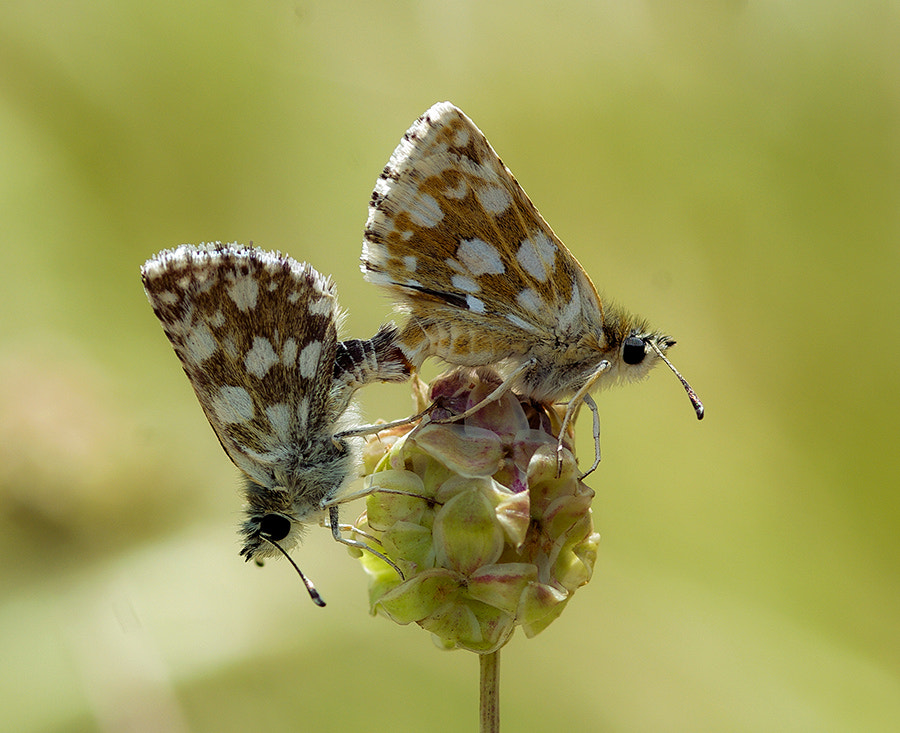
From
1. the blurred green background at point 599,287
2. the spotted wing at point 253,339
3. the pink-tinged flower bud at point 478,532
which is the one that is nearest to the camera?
the pink-tinged flower bud at point 478,532

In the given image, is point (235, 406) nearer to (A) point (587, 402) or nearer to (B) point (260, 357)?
(B) point (260, 357)

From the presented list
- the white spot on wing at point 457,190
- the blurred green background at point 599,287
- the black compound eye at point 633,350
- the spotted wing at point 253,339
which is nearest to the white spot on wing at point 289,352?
the spotted wing at point 253,339

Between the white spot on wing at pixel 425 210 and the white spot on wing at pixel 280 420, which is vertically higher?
the white spot on wing at pixel 425 210

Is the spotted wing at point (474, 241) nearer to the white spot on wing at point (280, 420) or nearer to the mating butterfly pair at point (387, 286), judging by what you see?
the mating butterfly pair at point (387, 286)

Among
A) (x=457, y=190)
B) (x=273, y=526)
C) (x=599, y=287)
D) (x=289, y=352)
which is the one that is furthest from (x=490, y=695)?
(x=599, y=287)

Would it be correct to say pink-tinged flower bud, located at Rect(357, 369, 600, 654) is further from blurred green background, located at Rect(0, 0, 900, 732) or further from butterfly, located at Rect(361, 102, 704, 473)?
blurred green background, located at Rect(0, 0, 900, 732)

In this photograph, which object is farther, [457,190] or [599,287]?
[599,287]

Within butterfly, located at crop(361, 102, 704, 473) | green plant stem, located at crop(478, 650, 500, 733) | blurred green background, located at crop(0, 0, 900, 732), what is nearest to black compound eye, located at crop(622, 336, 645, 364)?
butterfly, located at crop(361, 102, 704, 473)

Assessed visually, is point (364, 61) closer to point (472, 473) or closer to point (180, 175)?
point (180, 175)

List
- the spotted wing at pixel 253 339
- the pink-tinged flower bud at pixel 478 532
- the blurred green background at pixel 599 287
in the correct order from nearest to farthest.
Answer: the pink-tinged flower bud at pixel 478 532 → the spotted wing at pixel 253 339 → the blurred green background at pixel 599 287
